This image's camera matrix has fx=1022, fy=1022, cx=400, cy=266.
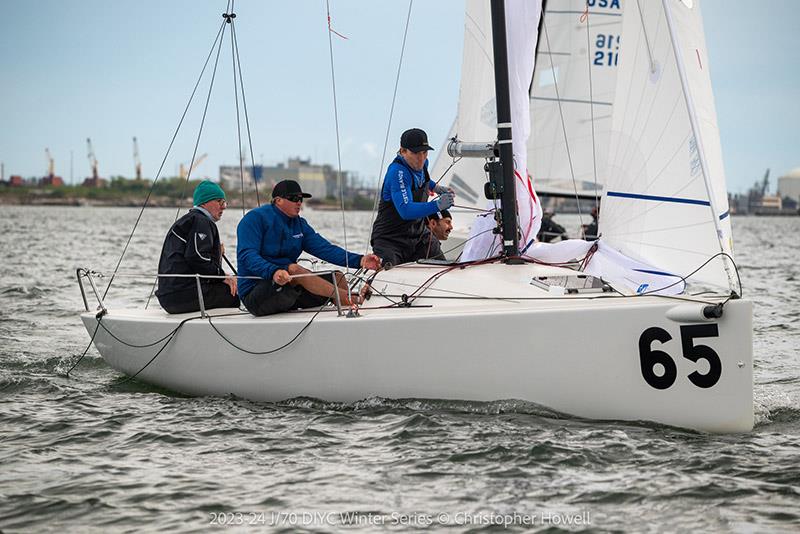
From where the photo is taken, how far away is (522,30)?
6.35 m

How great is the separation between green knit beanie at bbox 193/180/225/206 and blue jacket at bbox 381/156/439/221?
1.06 meters

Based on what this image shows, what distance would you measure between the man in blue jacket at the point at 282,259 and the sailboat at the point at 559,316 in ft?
0.47

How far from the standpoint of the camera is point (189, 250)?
6.39m

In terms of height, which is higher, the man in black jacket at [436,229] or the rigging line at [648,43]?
the rigging line at [648,43]

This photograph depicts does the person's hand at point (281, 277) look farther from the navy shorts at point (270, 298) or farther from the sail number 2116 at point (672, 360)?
the sail number 2116 at point (672, 360)

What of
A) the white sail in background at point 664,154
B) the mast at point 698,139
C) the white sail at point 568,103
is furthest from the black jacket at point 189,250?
the white sail at point 568,103

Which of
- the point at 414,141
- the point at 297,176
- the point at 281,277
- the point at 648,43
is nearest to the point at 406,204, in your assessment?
the point at 414,141

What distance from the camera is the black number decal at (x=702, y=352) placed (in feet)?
15.9

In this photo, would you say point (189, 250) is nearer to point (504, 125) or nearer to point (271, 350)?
point (271, 350)

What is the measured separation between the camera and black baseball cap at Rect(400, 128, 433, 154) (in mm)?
6422

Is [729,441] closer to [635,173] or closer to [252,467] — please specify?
[635,173]

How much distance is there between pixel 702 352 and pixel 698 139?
3.95ft

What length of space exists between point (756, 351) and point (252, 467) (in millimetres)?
5188

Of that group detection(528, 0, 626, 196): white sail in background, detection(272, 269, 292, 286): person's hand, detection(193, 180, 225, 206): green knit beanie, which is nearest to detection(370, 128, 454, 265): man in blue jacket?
detection(272, 269, 292, 286): person's hand
